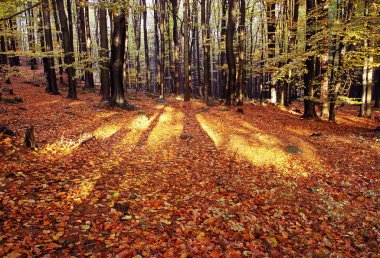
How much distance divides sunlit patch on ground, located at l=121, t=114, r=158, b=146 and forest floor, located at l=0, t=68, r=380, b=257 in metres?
0.08

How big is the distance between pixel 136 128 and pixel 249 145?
5201 mm

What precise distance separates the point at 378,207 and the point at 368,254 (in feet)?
6.69

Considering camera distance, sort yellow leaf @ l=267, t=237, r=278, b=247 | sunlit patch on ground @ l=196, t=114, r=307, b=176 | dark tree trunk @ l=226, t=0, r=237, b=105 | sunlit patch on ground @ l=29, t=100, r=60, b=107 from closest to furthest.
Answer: yellow leaf @ l=267, t=237, r=278, b=247, sunlit patch on ground @ l=196, t=114, r=307, b=176, sunlit patch on ground @ l=29, t=100, r=60, b=107, dark tree trunk @ l=226, t=0, r=237, b=105

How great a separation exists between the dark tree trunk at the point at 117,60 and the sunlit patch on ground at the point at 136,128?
8.39 feet

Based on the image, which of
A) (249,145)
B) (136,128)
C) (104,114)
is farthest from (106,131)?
(249,145)

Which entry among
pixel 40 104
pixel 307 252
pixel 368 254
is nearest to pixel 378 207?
pixel 368 254

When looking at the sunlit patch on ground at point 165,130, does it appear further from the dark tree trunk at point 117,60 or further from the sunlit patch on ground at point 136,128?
the dark tree trunk at point 117,60

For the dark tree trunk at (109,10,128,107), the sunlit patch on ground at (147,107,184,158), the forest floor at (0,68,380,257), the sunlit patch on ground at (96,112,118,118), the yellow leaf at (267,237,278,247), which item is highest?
the dark tree trunk at (109,10,128,107)

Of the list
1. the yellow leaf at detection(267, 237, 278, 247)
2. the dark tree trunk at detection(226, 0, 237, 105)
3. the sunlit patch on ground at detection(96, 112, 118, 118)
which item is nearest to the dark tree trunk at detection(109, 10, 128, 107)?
the sunlit patch on ground at detection(96, 112, 118, 118)

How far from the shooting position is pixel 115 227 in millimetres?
4496

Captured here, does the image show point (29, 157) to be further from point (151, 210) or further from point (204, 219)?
point (204, 219)

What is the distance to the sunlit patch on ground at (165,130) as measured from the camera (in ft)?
32.3

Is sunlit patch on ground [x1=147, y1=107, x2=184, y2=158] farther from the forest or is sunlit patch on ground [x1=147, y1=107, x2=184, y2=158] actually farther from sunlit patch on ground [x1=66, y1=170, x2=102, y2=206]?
sunlit patch on ground [x1=66, y1=170, x2=102, y2=206]

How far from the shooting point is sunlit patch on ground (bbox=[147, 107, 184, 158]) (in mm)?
9834
